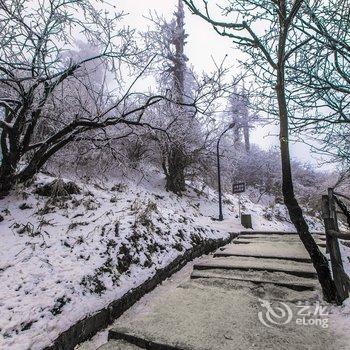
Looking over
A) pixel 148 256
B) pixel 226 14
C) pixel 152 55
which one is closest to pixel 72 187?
pixel 148 256

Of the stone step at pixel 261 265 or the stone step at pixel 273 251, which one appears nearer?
the stone step at pixel 261 265

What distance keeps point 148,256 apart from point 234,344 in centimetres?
230

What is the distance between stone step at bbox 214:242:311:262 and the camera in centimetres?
493

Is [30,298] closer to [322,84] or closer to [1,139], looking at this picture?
[1,139]

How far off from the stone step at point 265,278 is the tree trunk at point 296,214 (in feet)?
1.07

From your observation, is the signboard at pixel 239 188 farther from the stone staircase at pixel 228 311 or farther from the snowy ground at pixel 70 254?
the stone staircase at pixel 228 311

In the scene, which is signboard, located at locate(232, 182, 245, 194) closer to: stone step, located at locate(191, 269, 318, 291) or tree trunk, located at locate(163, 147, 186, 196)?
tree trunk, located at locate(163, 147, 186, 196)

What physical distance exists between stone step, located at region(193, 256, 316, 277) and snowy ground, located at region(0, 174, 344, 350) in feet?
2.39

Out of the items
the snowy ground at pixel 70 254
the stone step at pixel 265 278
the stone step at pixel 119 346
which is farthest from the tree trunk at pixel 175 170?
the stone step at pixel 119 346

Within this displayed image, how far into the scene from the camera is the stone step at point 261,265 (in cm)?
409

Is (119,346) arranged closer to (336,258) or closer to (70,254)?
(70,254)

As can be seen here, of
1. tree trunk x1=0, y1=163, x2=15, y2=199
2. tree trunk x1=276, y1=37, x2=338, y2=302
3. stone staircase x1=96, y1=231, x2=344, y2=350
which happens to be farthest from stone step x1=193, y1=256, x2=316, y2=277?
tree trunk x1=0, y1=163, x2=15, y2=199

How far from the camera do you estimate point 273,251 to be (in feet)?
17.9

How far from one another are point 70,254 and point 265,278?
2.58 metres
